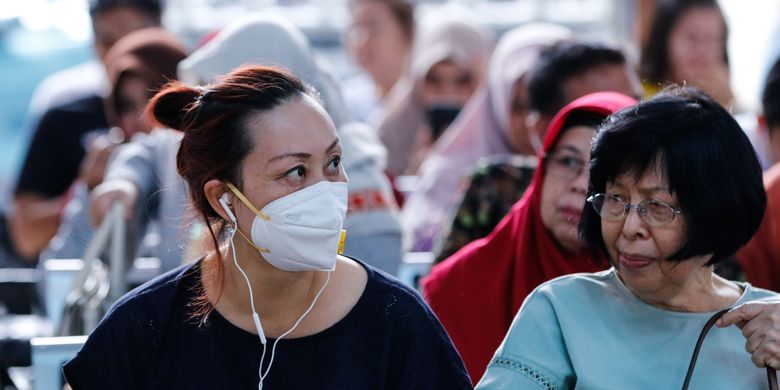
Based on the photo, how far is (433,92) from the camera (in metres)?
6.71

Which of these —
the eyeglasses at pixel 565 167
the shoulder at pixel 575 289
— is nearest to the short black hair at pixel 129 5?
the eyeglasses at pixel 565 167

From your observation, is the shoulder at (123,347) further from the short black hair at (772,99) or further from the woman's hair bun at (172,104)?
the short black hair at (772,99)

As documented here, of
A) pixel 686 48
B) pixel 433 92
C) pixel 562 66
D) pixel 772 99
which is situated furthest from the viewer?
pixel 433 92

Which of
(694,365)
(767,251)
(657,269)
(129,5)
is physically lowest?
(129,5)

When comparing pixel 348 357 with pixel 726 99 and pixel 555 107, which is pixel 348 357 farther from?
pixel 726 99

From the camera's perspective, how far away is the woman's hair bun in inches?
121

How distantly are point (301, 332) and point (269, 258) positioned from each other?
17cm

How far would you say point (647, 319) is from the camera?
287 centimetres

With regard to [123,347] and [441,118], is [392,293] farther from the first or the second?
[441,118]

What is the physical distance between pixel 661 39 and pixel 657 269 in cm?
317

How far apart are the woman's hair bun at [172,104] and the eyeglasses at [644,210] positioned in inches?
36.1

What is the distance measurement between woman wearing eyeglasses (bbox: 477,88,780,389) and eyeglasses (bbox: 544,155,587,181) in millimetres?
685

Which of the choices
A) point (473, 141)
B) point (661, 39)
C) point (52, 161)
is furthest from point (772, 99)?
point (52, 161)

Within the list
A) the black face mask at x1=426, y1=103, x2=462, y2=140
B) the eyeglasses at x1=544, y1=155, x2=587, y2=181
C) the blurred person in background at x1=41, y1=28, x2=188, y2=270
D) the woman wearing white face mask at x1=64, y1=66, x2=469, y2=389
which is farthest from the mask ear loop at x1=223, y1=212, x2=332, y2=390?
the black face mask at x1=426, y1=103, x2=462, y2=140
